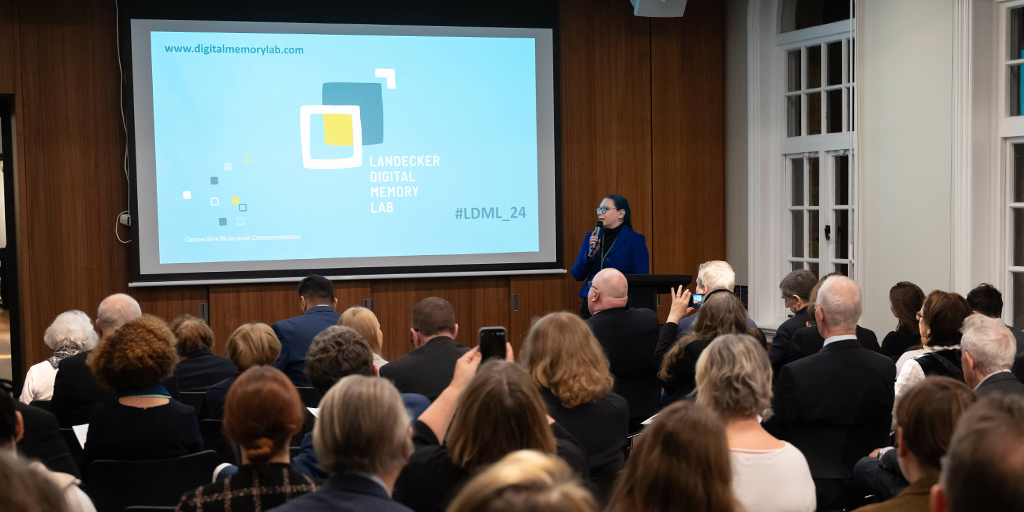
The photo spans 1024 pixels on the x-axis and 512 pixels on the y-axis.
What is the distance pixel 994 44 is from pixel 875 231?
1.34 meters

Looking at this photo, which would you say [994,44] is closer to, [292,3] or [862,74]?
[862,74]

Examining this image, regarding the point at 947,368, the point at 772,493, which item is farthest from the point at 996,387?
the point at 772,493

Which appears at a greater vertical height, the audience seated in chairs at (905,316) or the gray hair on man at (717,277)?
the gray hair on man at (717,277)

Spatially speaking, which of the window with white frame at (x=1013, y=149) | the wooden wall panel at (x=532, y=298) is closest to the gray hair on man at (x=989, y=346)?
the window with white frame at (x=1013, y=149)

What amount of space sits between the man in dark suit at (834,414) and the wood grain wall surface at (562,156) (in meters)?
4.00

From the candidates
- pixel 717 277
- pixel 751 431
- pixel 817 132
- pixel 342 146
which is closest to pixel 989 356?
pixel 751 431

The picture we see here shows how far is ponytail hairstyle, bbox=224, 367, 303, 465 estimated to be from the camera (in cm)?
184

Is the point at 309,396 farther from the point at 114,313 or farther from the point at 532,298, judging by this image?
the point at 532,298

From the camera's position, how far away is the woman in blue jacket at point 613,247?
6215 millimetres

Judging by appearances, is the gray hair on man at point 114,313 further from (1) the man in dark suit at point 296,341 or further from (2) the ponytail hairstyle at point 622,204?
(2) the ponytail hairstyle at point 622,204

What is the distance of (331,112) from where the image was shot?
6.27 metres

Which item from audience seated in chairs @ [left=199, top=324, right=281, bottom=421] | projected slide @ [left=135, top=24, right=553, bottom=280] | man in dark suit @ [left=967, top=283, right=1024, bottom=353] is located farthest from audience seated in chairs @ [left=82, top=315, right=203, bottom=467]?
projected slide @ [left=135, top=24, right=553, bottom=280]

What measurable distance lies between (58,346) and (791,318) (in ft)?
11.8

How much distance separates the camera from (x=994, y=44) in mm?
5035
